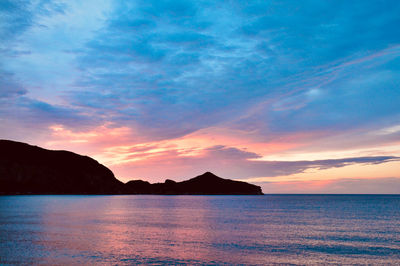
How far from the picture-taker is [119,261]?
3122cm

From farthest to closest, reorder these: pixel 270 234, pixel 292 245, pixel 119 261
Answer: pixel 270 234 < pixel 292 245 < pixel 119 261

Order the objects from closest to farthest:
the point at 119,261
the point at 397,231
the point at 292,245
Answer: the point at 119,261, the point at 292,245, the point at 397,231

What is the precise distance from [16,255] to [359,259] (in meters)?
→ 36.3

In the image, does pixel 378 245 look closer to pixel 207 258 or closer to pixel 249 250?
pixel 249 250

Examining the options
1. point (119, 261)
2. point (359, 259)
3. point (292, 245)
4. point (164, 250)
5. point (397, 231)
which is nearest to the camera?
point (119, 261)

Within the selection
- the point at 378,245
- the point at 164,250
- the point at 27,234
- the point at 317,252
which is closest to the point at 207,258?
the point at 164,250

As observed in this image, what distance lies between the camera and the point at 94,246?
38219 mm

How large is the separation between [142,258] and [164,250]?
4420mm

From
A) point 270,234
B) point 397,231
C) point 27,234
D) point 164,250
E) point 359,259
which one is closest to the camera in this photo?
point 359,259

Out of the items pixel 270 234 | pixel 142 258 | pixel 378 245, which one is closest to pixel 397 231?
pixel 378 245

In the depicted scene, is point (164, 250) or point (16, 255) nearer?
point (16, 255)

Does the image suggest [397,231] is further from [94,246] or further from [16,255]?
[16,255]

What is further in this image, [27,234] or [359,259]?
[27,234]

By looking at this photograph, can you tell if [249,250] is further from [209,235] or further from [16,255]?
[16,255]
